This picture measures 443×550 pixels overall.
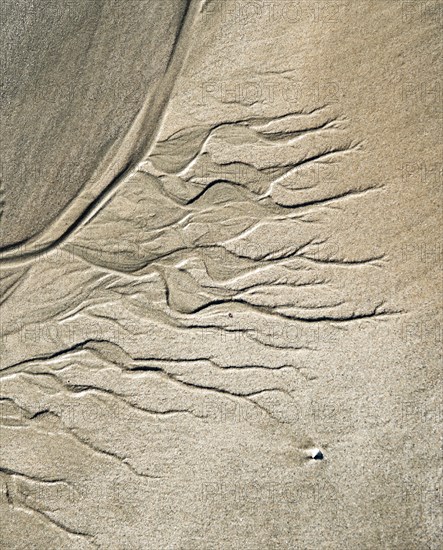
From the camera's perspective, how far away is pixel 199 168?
354 cm

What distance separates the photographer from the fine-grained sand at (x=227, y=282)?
3.41 meters

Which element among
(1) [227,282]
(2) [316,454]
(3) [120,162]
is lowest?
(2) [316,454]

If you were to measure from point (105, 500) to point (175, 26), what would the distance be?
3121mm

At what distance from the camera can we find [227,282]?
3508 mm

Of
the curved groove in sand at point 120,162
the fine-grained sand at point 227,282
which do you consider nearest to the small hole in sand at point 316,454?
the fine-grained sand at point 227,282

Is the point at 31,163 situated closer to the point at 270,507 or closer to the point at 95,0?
the point at 95,0

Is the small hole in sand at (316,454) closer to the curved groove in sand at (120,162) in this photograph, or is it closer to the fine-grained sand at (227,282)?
the fine-grained sand at (227,282)

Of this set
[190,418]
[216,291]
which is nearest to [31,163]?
[216,291]

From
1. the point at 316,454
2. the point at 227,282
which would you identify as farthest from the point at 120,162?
the point at 316,454

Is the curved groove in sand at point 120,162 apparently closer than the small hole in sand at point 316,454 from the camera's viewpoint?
No

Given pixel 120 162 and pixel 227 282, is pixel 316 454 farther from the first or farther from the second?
pixel 120 162

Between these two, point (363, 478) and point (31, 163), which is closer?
point (363, 478)

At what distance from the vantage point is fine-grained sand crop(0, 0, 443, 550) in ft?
11.2

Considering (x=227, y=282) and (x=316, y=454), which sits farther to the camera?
(x=227, y=282)
